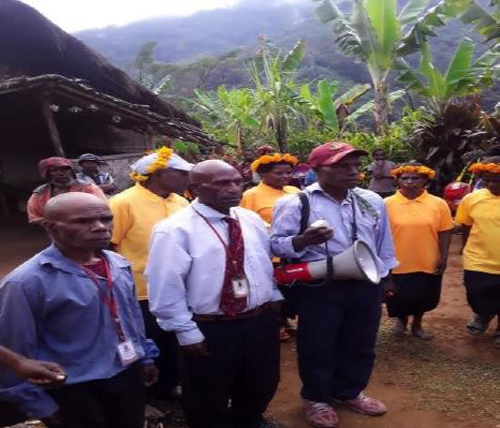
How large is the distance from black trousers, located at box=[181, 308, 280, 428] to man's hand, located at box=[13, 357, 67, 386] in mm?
994

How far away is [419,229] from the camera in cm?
476

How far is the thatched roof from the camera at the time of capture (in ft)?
35.9

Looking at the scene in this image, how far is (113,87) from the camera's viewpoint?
11.9 m

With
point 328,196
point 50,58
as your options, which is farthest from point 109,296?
point 50,58

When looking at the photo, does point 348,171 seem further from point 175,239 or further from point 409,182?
point 409,182

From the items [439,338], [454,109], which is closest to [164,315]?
[439,338]

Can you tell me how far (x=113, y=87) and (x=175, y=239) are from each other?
9.69 metres

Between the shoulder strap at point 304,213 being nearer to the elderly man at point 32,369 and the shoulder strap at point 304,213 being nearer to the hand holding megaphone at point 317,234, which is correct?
the hand holding megaphone at point 317,234

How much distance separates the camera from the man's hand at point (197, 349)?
288cm

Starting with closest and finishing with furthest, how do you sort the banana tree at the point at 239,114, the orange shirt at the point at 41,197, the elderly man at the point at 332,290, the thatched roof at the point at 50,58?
1. the elderly man at the point at 332,290
2. the orange shirt at the point at 41,197
3. the thatched roof at the point at 50,58
4. the banana tree at the point at 239,114

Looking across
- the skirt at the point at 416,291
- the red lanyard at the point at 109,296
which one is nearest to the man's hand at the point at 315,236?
the red lanyard at the point at 109,296

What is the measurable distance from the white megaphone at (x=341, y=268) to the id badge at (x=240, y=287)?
1.54 feet

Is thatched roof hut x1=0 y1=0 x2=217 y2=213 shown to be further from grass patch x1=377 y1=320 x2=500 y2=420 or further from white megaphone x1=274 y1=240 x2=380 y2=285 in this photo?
white megaphone x1=274 y1=240 x2=380 y2=285

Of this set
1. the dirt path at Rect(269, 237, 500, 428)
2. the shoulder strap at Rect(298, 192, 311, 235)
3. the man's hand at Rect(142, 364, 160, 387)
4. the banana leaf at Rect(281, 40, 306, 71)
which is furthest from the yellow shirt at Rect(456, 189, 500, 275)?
the banana leaf at Rect(281, 40, 306, 71)
